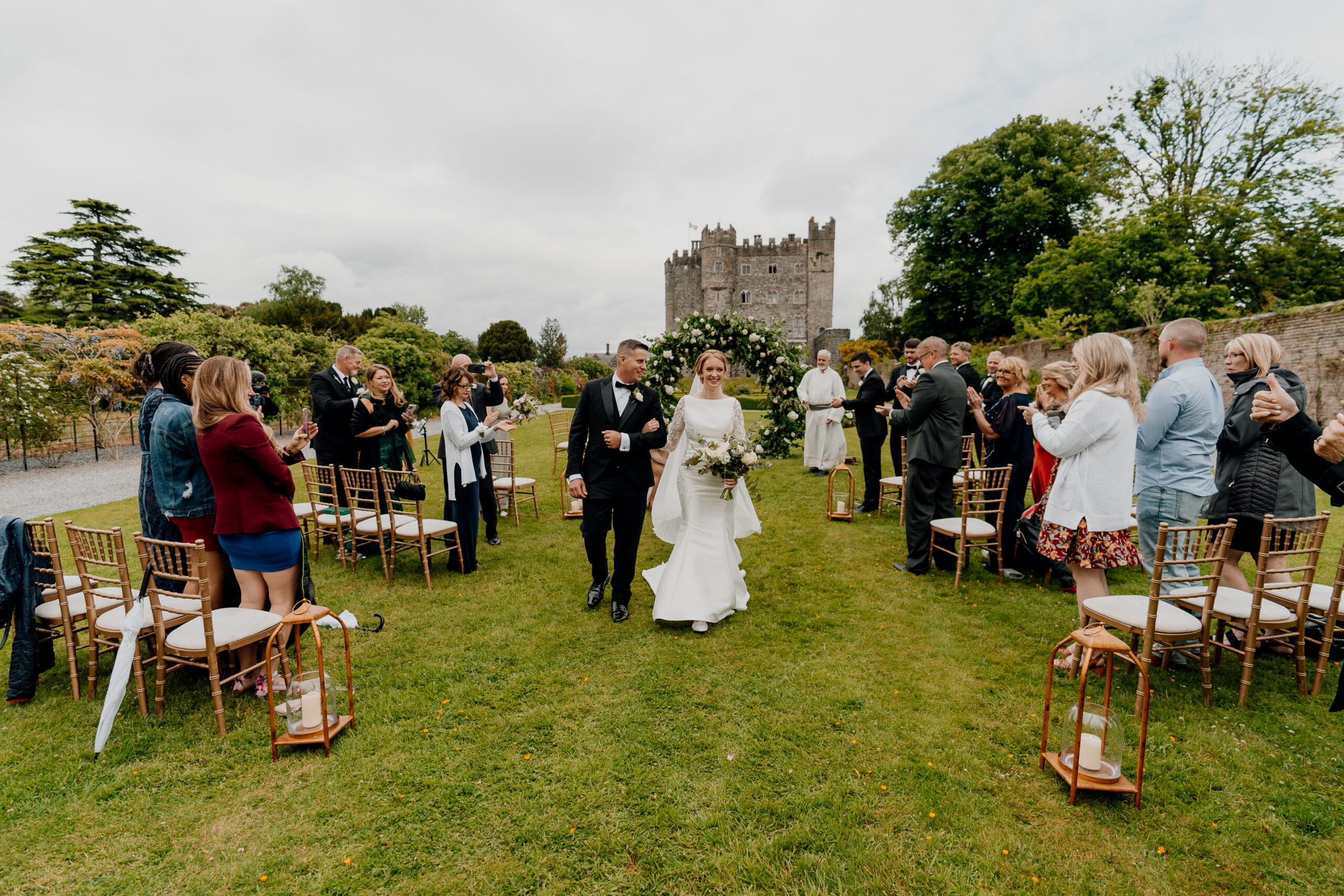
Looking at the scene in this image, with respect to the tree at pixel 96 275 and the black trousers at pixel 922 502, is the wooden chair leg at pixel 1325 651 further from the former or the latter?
the tree at pixel 96 275

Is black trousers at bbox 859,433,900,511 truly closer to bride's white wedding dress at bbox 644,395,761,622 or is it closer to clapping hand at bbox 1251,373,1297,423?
bride's white wedding dress at bbox 644,395,761,622

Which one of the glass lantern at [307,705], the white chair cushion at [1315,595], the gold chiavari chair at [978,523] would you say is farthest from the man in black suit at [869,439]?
the glass lantern at [307,705]

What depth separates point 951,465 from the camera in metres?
6.12

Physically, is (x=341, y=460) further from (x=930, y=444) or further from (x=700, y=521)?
(x=930, y=444)

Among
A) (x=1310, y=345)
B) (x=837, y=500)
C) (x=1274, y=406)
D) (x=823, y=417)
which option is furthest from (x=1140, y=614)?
(x=1310, y=345)

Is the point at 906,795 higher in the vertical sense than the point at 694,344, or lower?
lower

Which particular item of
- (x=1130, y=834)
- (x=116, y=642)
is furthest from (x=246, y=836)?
(x=1130, y=834)

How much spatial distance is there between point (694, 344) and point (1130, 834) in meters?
5.88

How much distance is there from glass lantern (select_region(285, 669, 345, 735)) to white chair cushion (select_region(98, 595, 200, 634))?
770 mm

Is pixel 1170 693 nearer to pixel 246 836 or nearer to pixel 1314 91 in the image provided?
pixel 246 836

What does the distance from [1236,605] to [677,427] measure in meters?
4.03

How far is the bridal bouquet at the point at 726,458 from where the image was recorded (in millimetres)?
4660

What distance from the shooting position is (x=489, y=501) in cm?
716

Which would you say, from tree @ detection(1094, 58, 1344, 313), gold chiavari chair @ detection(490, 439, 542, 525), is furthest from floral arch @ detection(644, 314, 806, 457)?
tree @ detection(1094, 58, 1344, 313)
